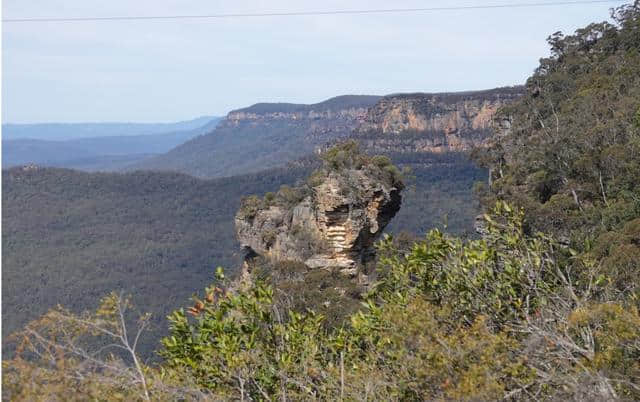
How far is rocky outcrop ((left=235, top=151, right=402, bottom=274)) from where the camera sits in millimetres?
24734

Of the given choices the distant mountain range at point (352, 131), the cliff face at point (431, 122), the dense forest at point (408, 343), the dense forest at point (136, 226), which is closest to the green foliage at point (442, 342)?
the dense forest at point (408, 343)

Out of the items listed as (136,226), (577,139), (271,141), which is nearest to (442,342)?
(577,139)

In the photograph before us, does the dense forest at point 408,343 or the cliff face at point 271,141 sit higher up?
the dense forest at point 408,343

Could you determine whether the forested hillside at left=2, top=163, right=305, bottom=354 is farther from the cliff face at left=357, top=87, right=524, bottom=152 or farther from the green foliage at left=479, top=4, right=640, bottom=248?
the green foliage at left=479, top=4, right=640, bottom=248

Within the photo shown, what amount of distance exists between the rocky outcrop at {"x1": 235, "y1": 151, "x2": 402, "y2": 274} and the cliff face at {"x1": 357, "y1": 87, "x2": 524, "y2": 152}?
200ft

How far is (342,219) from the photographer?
2489cm

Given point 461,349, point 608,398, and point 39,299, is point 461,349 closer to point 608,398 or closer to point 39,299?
point 608,398

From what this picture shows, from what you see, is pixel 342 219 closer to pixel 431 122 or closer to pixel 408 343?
pixel 408 343

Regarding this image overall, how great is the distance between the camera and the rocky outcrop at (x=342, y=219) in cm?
2473

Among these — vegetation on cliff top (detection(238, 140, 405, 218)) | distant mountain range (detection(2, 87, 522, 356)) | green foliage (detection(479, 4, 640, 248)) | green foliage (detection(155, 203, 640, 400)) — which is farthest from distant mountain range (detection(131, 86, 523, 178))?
green foliage (detection(155, 203, 640, 400))

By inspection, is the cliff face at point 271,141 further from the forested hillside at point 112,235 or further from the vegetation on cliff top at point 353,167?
the vegetation on cliff top at point 353,167

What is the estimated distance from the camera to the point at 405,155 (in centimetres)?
8869

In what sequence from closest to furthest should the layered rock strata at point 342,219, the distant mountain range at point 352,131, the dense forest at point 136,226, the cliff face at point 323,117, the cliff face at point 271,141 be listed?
the layered rock strata at point 342,219 < the dense forest at point 136,226 < the distant mountain range at point 352,131 < the cliff face at point 271,141 < the cliff face at point 323,117

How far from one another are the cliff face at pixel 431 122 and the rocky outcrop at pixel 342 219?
60.9 meters
